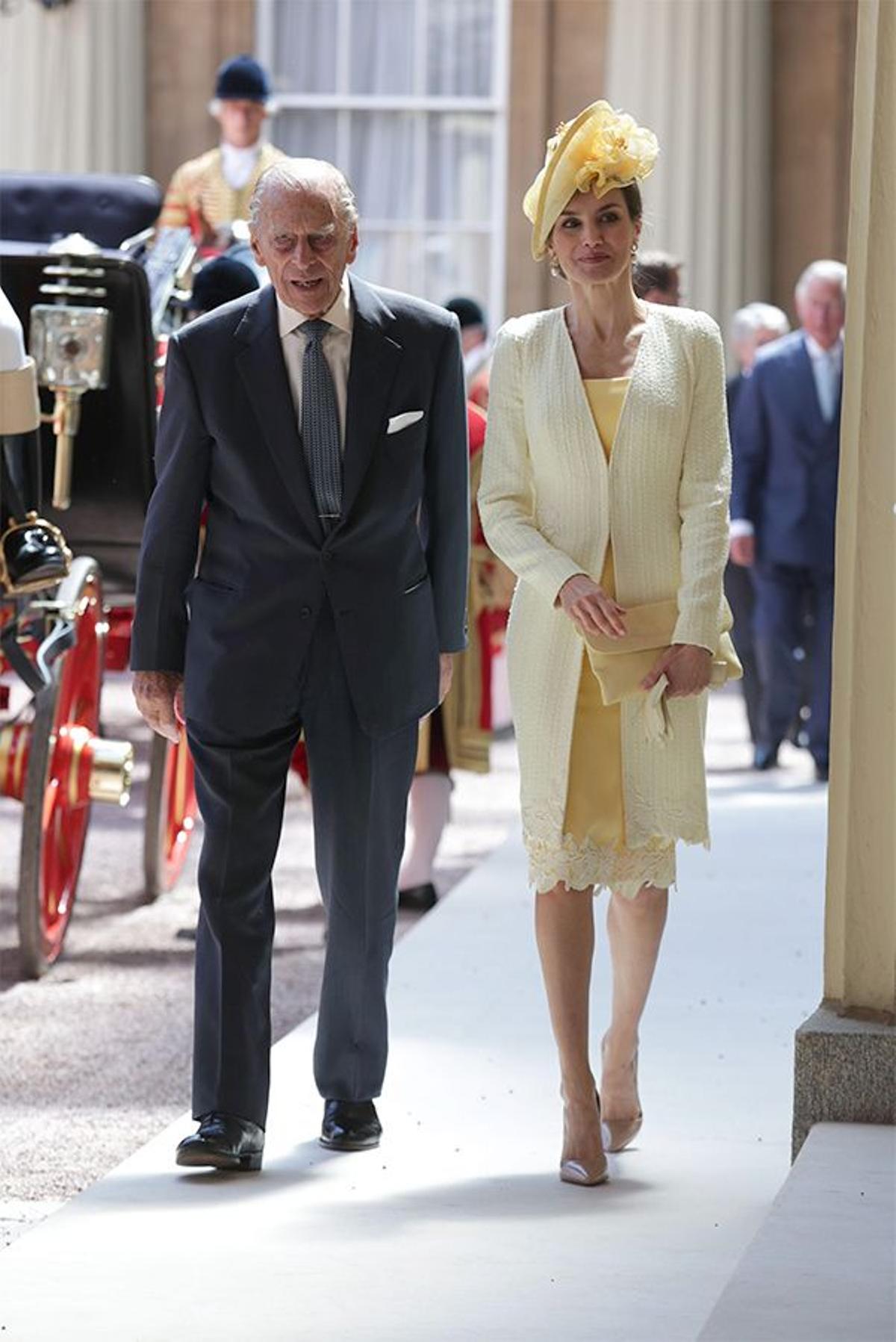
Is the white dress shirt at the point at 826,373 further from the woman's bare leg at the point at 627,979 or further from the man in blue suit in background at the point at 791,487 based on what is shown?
the woman's bare leg at the point at 627,979

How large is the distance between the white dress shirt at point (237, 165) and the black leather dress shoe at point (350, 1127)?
6.48 metres

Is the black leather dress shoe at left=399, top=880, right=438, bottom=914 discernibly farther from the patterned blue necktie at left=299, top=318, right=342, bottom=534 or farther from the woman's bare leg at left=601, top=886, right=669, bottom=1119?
the patterned blue necktie at left=299, top=318, right=342, bottom=534

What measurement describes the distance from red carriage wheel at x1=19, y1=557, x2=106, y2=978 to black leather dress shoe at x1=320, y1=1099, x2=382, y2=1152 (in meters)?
1.98

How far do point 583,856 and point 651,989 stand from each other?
1.87m

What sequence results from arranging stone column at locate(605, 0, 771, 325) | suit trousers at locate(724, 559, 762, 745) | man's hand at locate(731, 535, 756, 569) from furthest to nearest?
1. stone column at locate(605, 0, 771, 325)
2. suit trousers at locate(724, 559, 762, 745)
3. man's hand at locate(731, 535, 756, 569)

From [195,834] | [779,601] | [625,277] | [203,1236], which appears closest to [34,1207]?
[203,1236]

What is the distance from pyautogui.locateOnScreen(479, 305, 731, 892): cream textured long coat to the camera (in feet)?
15.2

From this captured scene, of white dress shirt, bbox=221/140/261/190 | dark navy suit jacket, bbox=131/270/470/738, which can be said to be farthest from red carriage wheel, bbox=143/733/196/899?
white dress shirt, bbox=221/140/261/190

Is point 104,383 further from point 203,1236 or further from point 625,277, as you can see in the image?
point 203,1236

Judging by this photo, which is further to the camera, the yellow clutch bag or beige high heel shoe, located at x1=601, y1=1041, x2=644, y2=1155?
beige high heel shoe, located at x1=601, y1=1041, x2=644, y2=1155

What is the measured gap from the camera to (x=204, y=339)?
185 inches

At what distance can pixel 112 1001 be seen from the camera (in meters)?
6.78

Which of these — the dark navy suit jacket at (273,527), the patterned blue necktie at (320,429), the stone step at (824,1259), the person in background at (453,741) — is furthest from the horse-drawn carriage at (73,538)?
the stone step at (824,1259)

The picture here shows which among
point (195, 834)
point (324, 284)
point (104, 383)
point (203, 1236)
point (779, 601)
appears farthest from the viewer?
point (779, 601)
